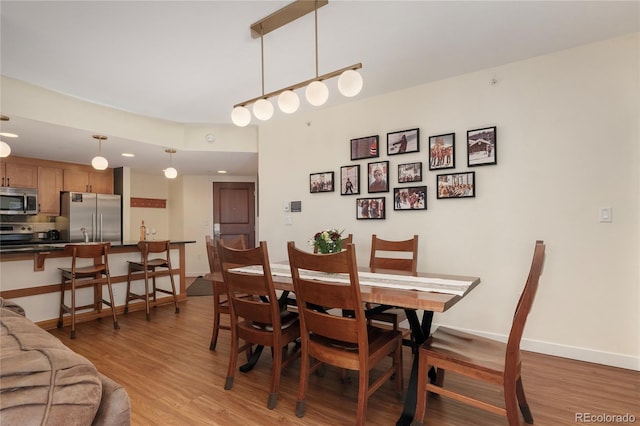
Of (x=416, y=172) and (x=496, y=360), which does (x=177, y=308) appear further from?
(x=496, y=360)

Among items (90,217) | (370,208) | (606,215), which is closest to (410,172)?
(370,208)

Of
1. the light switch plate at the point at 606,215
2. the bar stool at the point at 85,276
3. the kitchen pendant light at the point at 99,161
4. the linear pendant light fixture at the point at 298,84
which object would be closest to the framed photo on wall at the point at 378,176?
the linear pendant light fixture at the point at 298,84

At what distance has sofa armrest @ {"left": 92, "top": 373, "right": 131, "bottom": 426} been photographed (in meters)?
0.63

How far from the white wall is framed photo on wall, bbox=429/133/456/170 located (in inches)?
2.4

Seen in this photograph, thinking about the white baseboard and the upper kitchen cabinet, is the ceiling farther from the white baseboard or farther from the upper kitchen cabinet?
the white baseboard

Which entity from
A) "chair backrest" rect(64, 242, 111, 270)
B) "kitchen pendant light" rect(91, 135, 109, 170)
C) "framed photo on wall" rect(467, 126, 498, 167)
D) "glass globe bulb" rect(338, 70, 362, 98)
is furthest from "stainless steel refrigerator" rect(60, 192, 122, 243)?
"framed photo on wall" rect(467, 126, 498, 167)

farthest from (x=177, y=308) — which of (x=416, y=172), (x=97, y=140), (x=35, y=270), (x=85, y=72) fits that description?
(x=416, y=172)

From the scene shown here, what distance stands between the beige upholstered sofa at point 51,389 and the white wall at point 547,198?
2941mm

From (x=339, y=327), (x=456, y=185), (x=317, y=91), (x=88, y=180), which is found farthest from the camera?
(x=88, y=180)

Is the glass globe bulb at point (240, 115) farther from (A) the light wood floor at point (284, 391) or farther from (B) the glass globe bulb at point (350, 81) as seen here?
(A) the light wood floor at point (284, 391)

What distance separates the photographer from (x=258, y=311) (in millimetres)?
1958

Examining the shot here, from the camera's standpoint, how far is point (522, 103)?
2.75m

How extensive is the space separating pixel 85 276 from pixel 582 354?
4.76m

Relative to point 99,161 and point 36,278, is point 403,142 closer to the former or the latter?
point 99,161
